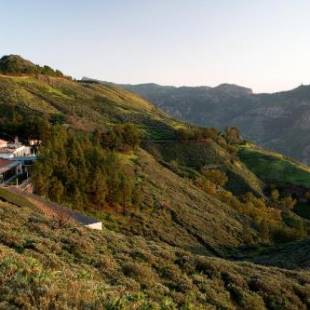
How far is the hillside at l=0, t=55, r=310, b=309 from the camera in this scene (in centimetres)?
1455

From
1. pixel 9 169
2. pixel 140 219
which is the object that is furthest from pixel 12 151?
pixel 140 219

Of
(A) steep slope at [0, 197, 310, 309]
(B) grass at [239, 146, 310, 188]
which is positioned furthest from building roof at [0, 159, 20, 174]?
(B) grass at [239, 146, 310, 188]

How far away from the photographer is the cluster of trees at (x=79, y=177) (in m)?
48.8

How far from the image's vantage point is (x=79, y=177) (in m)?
53.2

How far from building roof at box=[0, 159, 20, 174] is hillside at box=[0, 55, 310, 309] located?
571 cm

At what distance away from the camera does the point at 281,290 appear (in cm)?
2109

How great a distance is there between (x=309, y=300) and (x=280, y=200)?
9192cm

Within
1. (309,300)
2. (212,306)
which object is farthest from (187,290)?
(309,300)

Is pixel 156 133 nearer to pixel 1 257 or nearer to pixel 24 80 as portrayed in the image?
pixel 24 80

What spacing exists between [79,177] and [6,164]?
39.3ft

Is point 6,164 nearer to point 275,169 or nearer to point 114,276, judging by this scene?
point 114,276

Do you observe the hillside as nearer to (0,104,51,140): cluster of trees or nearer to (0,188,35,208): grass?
(0,188,35,208): grass

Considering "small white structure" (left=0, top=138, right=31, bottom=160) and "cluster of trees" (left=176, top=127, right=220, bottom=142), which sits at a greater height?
"small white structure" (left=0, top=138, right=31, bottom=160)

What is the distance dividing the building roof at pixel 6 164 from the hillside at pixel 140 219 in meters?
5.71
